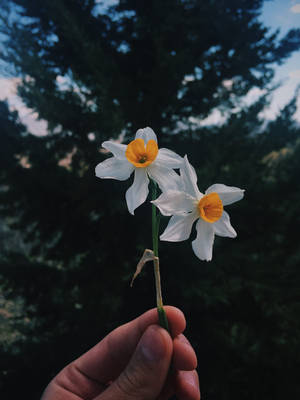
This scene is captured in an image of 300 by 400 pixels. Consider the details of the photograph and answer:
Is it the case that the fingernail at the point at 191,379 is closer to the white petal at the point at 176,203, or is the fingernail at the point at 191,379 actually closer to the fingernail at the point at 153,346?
the fingernail at the point at 153,346

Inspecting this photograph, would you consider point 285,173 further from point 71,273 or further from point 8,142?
point 8,142

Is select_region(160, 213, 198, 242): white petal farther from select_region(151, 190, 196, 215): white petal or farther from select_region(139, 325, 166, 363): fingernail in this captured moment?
select_region(139, 325, 166, 363): fingernail

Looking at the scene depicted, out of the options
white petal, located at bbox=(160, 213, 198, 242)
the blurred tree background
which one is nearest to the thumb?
white petal, located at bbox=(160, 213, 198, 242)

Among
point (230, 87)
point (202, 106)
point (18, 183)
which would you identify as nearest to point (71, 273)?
point (18, 183)

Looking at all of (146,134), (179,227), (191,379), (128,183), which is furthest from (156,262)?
(128,183)

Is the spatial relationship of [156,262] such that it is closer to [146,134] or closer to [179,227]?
[179,227]
